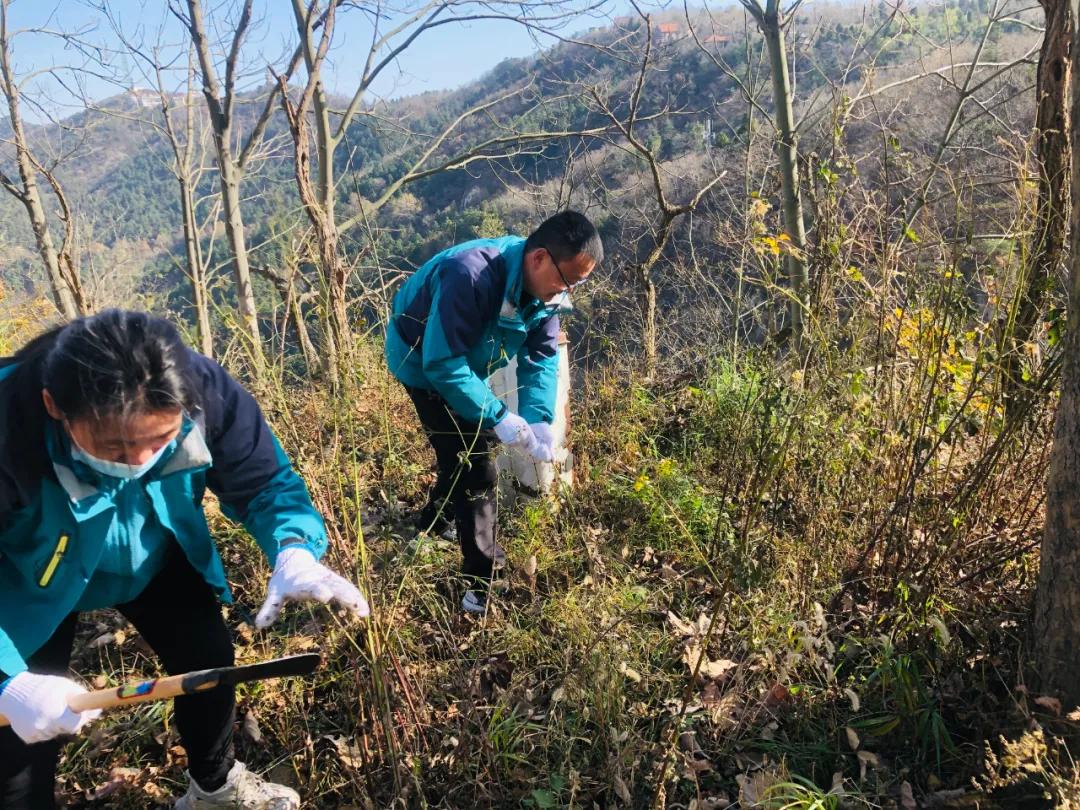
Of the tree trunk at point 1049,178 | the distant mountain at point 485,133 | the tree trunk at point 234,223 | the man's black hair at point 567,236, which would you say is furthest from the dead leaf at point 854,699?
the tree trunk at point 234,223

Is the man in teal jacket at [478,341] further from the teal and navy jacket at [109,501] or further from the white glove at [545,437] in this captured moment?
the teal and navy jacket at [109,501]

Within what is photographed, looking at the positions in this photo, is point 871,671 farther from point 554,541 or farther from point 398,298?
point 398,298

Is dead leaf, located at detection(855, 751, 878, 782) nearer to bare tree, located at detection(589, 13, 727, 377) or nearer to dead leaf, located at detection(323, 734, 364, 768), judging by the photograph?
dead leaf, located at detection(323, 734, 364, 768)

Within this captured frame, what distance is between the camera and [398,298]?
2.83 metres

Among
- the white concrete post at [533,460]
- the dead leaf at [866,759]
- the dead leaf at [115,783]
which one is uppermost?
the white concrete post at [533,460]

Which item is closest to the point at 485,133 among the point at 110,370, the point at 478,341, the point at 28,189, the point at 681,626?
the point at 28,189

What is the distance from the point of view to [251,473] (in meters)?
1.77

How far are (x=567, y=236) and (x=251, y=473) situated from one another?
1324 mm

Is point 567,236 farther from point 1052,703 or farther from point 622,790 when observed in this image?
point 1052,703

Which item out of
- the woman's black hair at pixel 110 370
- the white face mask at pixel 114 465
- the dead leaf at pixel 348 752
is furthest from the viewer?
the dead leaf at pixel 348 752

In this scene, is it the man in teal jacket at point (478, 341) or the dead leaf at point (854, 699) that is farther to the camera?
the man in teal jacket at point (478, 341)

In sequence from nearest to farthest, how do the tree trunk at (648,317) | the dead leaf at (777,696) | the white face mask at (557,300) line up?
the dead leaf at (777,696) < the white face mask at (557,300) < the tree trunk at (648,317)

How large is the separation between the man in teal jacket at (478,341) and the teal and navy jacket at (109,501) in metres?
0.71

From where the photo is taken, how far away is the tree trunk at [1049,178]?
7.08ft
